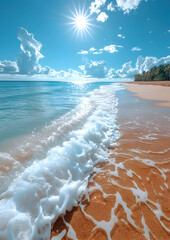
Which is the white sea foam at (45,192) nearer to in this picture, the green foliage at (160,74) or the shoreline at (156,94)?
the shoreline at (156,94)

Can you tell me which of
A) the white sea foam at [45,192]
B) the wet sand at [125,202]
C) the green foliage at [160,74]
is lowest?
the wet sand at [125,202]

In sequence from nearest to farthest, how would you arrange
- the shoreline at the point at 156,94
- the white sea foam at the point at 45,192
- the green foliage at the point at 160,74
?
1. the white sea foam at the point at 45,192
2. the shoreline at the point at 156,94
3. the green foliage at the point at 160,74

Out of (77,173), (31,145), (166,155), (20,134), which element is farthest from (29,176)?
(166,155)

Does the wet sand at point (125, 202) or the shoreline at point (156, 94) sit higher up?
the shoreline at point (156, 94)

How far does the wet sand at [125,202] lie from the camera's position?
1.74 m

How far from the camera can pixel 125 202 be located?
2170mm

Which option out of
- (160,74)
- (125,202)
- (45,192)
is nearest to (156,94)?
(125,202)

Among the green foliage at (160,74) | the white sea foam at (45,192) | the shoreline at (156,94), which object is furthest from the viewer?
the green foliage at (160,74)

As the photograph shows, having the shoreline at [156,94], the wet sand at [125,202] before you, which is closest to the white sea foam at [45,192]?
the wet sand at [125,202]

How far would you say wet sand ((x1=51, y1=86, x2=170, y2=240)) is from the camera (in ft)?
5.70

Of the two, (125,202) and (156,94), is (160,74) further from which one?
(125,202)

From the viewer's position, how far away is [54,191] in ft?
7.55

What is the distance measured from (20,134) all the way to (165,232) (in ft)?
17.6

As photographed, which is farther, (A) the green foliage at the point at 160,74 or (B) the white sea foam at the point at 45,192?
(A) the green foliage at the point at 160,74
